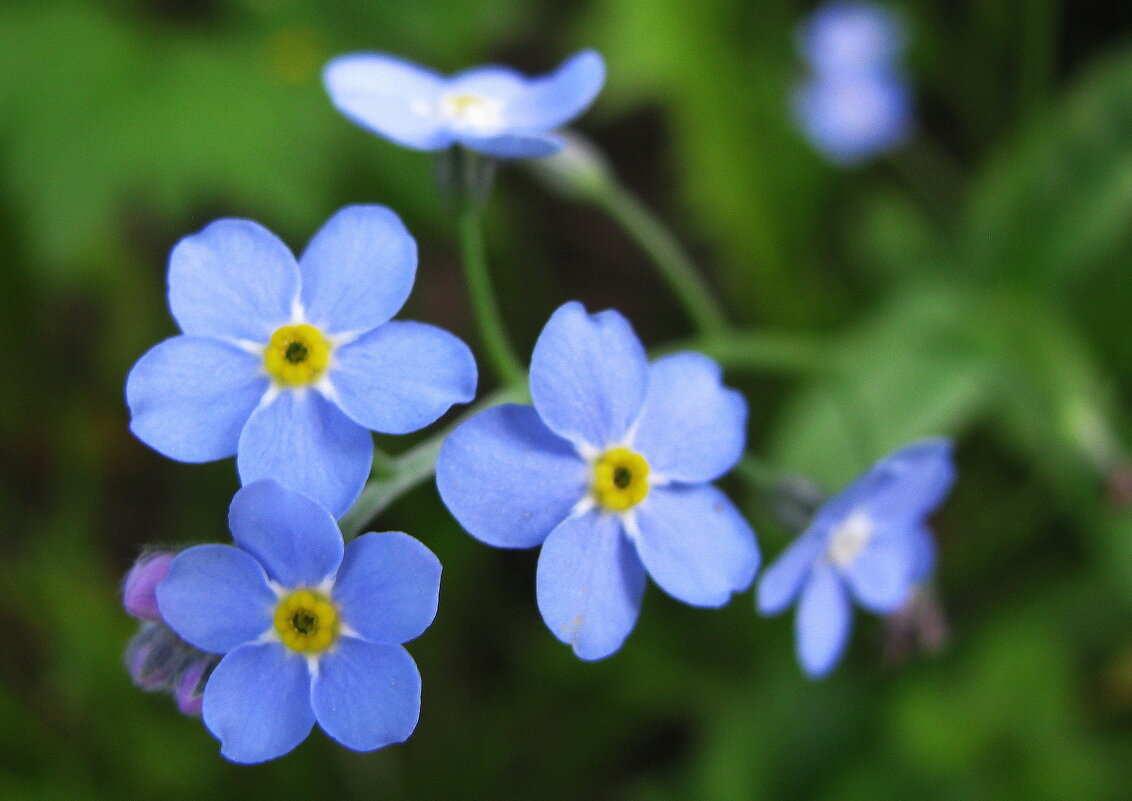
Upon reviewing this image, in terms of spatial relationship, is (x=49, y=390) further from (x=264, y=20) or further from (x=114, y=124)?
(x=264, y=20)

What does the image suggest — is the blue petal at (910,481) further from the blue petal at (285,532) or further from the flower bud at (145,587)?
the flower bud at (145,587)

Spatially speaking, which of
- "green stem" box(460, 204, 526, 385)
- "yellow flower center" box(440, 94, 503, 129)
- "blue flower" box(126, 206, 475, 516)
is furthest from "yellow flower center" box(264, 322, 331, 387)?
"yellow flower center" box(440, 94, 503, 129)

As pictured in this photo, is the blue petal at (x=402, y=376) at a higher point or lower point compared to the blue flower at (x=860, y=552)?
lower

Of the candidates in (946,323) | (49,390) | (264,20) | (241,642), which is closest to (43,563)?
(49,390)

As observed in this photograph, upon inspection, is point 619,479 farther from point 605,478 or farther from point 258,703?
point 258,703

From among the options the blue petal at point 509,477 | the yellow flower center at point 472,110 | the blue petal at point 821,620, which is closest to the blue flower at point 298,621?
the blue petal at point 509,477
